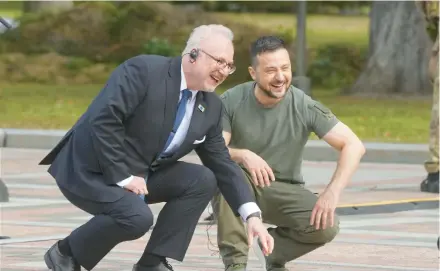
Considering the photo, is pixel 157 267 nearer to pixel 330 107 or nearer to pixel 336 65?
pixel 330 107

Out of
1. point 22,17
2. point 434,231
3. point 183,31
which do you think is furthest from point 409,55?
point 434,231

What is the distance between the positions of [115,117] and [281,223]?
4.42 ft

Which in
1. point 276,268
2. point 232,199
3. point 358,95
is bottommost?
point 358,95

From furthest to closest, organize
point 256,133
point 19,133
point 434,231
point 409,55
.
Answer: point 409,55 < point 19,133 < point 434,231 < point 256,133

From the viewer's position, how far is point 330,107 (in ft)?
72.6

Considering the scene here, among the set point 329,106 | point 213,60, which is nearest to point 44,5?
point 329,106

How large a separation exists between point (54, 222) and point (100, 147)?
3.97 m

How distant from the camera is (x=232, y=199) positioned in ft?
22.6

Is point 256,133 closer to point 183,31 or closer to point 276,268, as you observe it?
point 276,268

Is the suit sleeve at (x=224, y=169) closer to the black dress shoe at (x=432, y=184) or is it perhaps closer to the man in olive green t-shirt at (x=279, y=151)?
the man in olive green t-shirt at (x=279, y=151)

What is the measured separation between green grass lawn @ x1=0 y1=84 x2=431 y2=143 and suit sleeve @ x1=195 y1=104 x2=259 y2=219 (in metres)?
10.6

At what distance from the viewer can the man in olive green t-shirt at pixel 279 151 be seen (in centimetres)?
708

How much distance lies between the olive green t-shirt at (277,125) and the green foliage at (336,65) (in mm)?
20502

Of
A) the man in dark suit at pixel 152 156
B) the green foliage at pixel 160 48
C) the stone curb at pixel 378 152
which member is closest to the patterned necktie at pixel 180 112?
the man in dark suit at pixel 152 156
